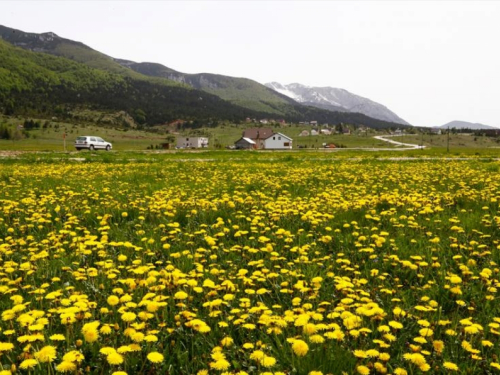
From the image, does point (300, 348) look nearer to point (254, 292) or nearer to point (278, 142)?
point (254, 292)

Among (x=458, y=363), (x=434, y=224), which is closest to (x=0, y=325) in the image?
(x=458, y=363)

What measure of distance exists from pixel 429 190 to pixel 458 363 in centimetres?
788

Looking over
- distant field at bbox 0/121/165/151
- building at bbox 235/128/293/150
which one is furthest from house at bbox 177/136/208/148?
building at bbox 235/128/293/150

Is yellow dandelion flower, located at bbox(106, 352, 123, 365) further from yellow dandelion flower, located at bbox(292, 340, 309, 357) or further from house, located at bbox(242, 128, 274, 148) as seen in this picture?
house, located at bbox(242, 128, 274, 148)

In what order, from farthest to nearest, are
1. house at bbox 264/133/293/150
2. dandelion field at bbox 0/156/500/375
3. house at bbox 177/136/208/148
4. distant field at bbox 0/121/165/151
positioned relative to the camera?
house at bbox 177/136/208/148 < house at bbox 264/133/293/150 < distant field at bbox 0/121/165/151 < dandelion field at bbox 0/156/500/375

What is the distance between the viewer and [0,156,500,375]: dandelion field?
2.66 metres

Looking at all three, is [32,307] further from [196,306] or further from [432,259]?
[432,259]

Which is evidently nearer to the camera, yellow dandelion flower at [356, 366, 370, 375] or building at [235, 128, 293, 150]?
yellow dandelion flower at [356, 366, 370, 375]

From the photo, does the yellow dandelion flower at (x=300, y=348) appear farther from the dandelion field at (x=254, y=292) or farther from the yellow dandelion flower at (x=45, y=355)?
the yellow dandelion flower at (x=45, y=355)

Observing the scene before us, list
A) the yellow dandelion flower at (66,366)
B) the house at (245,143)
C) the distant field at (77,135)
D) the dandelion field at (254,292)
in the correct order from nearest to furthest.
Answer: the yellow dandelion flower at (66,366) < the dandelion field at (254,292) < the distant field at (77,135) < the house at (245,143)

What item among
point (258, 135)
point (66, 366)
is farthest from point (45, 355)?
point (258, 135)

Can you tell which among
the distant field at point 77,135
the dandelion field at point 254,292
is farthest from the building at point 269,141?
the dandelion field at point 254,292

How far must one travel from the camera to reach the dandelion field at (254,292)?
2656 millimetres

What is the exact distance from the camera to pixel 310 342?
2.73 metres
